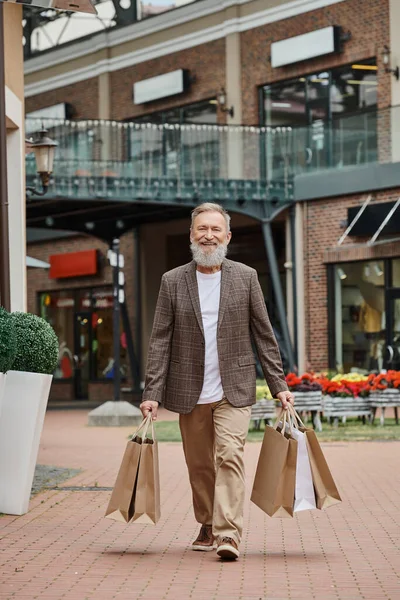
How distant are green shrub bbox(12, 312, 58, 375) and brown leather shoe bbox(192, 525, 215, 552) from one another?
254 cm

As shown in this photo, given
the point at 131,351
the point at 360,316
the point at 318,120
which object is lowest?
the point at 131,351

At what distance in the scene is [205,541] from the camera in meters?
7.60

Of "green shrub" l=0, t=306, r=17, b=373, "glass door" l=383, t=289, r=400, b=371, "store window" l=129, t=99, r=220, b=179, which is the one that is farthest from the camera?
"store window" l=129, t=99, r=220, b=179

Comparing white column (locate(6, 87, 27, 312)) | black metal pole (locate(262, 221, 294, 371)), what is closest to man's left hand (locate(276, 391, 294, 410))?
white column (locate(6, 87, 27, 312))

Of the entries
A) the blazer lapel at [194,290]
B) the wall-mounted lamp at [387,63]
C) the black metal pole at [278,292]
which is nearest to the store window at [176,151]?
the black metal pole at [278,292]

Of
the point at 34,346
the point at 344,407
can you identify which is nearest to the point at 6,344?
the point at 34,346

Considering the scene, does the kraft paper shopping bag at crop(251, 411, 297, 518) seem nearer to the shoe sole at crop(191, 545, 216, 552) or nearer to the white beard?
the shoe sole at crop(191, 545, 216, 552)

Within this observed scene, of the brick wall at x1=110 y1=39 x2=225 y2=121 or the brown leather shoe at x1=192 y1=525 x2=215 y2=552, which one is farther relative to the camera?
the brick wall at x1=110 y1=39 x2=225 y2=121

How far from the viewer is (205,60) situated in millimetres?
32344

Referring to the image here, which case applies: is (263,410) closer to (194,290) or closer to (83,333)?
(194,290)

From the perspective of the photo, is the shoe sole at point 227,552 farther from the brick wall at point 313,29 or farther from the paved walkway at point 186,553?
the brick wall at point 313,29

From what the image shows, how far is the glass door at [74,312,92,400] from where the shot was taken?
117 feet

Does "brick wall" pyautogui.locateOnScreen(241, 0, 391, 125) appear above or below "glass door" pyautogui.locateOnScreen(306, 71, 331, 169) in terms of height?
above

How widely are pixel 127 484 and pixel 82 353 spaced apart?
28.8 meters
